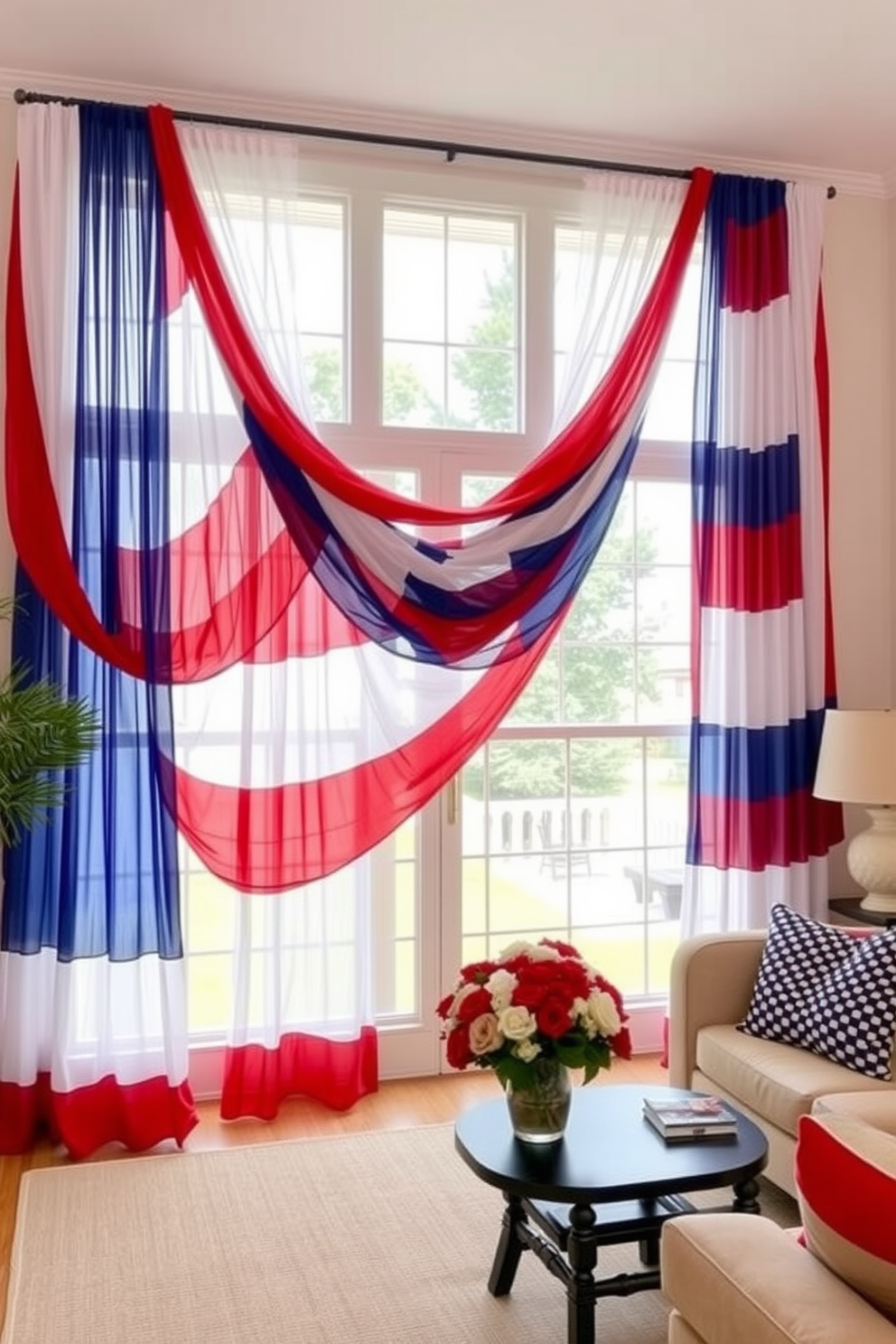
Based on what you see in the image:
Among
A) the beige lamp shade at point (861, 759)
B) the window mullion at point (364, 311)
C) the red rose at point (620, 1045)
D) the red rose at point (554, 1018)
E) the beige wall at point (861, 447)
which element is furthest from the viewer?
the beige wall at point (861, 447)

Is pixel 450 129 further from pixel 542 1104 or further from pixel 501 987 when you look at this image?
pixel 542 1104

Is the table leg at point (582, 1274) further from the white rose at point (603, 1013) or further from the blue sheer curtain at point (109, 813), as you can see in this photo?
the blue sheer curtain at point (109, 813)

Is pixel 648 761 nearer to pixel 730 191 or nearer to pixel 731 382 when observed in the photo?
pixel 731 382

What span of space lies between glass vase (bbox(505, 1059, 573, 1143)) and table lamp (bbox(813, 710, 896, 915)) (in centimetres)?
165

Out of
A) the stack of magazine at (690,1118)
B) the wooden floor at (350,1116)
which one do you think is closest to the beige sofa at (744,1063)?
the stack of magazine at (690,1118)

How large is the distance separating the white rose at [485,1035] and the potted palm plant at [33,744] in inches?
55.0

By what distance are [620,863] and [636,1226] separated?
80.0 inches

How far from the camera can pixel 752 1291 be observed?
1.60 meters

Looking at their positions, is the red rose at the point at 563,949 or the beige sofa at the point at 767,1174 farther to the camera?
the red rose at the point at 563,949

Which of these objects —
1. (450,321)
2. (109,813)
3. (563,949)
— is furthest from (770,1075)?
(450,321)

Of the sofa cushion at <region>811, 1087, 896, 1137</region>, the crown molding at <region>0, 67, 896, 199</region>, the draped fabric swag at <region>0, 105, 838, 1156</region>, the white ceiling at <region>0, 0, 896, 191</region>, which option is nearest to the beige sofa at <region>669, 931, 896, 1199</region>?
the sofa cushion at <region>811, 1087, 896, 1137</region>

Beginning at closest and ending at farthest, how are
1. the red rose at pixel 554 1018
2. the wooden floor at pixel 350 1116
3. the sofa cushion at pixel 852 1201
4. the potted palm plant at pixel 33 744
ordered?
the sofa cushion at pixel 852 1201, the red rose at pixel 554 1018, the potted palm plant at pixel 33 744, the wooden floor at pixel 350 1116

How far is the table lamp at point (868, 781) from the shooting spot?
3648 mm

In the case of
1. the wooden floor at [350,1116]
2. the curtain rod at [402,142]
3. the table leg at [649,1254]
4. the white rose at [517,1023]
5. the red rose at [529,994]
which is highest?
the curtain rod at [402,142]
